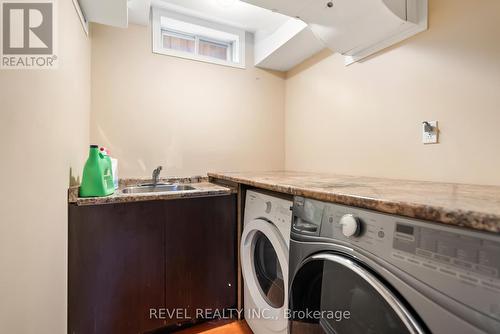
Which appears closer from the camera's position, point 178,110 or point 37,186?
point 37,186

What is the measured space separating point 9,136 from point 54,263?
60 centimetres

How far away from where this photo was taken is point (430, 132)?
1.28m

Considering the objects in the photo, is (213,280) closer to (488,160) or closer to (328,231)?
(328,231)

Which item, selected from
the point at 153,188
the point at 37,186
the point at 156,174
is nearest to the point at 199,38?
the point at 156,174

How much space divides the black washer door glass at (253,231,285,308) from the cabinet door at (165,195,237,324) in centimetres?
23

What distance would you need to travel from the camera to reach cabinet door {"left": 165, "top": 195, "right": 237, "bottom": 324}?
138 centimetres

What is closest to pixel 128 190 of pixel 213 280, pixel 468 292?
pixel 213 280

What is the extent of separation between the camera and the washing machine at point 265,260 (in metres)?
1.06

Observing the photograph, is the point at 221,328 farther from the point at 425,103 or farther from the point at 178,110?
the point at 425,103

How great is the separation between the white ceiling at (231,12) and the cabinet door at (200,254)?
1.60 m

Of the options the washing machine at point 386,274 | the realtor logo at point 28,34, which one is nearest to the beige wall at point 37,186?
the realtor logo at point 28,34

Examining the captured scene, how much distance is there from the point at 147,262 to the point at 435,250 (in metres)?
1.36

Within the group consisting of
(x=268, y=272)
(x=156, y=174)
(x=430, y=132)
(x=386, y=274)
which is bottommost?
(x=268, y=272)

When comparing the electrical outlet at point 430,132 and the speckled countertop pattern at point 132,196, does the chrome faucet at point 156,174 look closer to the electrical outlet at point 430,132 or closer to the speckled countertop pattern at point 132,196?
the speckled countertop pattern at point 132,196
